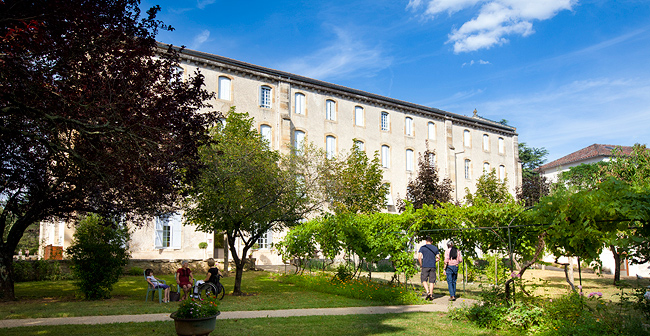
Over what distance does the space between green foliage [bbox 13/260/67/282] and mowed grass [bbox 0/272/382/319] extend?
1456 mm

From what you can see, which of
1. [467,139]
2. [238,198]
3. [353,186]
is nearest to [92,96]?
[238,198]

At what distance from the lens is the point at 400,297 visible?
44.2ft

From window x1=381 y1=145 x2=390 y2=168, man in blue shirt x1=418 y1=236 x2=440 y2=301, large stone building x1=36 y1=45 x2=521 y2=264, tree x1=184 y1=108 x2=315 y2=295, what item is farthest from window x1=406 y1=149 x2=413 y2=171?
man in blue shirt x1=418 y1=236 x2=440 y2=301

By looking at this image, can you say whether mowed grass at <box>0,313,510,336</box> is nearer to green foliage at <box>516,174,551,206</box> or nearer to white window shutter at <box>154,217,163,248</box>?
white window shutter at <box>154,217,163,248</box>

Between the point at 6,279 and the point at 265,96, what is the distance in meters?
20.8

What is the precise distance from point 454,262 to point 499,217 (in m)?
2.26

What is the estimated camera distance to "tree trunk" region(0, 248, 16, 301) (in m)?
13.3

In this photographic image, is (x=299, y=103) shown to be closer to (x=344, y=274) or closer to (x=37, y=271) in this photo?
(x=344, y=274)

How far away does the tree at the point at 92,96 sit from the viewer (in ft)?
22.7

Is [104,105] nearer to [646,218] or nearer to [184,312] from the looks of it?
[184,312]

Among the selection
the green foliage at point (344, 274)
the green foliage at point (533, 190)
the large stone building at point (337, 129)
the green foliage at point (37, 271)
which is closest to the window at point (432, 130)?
the large stone building at point (337, 129)

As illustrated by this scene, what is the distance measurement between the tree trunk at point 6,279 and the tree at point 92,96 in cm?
364

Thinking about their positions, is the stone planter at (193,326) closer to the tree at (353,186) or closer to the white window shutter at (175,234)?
the tree at (353,186)

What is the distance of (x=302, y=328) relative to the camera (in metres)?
9.17
